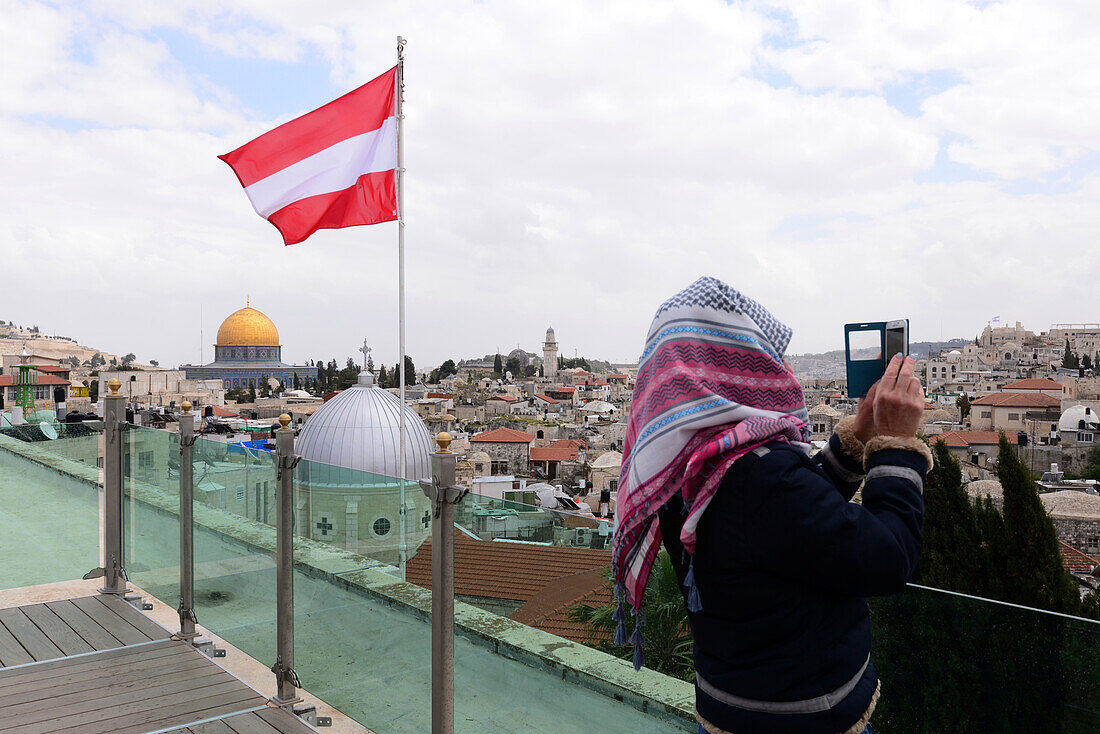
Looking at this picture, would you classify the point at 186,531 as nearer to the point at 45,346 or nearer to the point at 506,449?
the point at 506,449

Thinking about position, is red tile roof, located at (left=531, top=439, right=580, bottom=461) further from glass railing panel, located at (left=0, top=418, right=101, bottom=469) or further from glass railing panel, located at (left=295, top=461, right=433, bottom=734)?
glass railing panel, located at (left=295, top=461, right=433, bottom=734)

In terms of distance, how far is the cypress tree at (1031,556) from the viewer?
6.83 metres

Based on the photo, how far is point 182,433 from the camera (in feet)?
12.7

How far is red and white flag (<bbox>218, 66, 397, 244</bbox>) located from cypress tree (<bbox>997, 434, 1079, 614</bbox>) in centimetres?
627

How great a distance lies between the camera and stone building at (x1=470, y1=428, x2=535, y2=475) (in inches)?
2131

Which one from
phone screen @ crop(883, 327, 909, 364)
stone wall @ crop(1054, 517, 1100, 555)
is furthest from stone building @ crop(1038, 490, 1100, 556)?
phone screen @ crop(883, 327, 909, 364)

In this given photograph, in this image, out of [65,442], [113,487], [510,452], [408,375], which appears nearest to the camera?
[113,487]

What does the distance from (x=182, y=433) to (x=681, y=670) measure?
8.91 ft

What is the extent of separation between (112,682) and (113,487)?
1527mm

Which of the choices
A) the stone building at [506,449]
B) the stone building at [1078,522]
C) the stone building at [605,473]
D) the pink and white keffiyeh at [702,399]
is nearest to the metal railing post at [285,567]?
the pink and white keffiyeh at [702,399]

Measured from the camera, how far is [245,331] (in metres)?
82.6

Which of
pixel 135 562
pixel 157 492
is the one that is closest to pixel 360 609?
pixel 157 492

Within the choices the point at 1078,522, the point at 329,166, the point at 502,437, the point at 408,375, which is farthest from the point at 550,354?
the point at 329,166

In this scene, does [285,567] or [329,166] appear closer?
[285,567]
